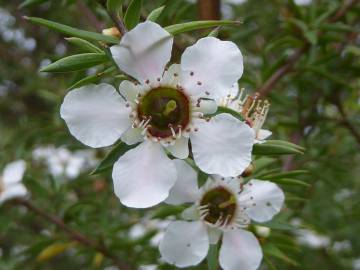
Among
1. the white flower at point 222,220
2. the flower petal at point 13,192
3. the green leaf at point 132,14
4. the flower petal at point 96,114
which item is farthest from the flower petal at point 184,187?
the flower petal at point 13,192

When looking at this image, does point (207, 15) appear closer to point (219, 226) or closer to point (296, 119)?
point (296, 119)

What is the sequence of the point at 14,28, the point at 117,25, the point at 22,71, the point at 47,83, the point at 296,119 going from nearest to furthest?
1. the point at 117,25
2. the point at 296,119
3. the point at 47,83
4. the point at 22,71
5. the point at 14,28

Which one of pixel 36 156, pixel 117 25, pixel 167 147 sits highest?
pixel 117 25

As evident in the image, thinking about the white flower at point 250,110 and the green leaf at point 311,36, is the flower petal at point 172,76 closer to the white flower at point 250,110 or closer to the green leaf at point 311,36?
the white flower at point 250,110

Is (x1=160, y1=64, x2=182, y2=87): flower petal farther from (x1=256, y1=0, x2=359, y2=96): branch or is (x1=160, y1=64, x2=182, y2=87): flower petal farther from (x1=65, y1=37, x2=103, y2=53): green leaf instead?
(x1=256, y1=0, x2=359, y2=96): branch

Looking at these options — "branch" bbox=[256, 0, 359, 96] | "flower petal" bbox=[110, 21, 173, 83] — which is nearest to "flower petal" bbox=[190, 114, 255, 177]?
"flower petal" bbox=[110, 21, 173, 83]

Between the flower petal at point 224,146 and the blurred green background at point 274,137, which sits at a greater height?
the flower petal at point 224,146

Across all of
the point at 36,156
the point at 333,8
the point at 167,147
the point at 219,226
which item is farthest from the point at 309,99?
the point at 36,156
